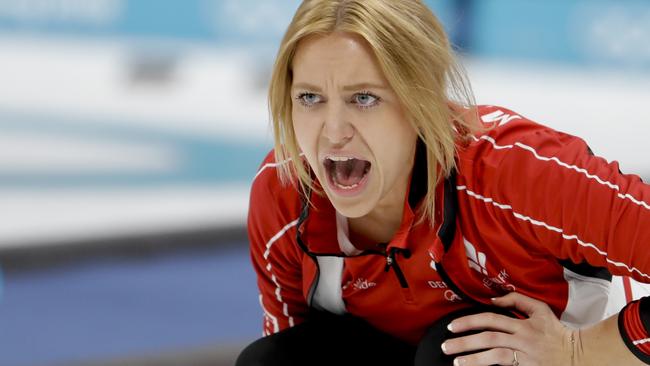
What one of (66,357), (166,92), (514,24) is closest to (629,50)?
(514,24)

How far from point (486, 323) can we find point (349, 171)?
280mm

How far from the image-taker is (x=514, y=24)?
3547 millimetres

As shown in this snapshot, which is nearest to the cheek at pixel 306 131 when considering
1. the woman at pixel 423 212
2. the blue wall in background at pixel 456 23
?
the woman at pixel 423 212

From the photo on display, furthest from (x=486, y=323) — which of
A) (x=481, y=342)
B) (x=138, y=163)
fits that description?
(x=138, y=163)

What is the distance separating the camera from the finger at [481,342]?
1329 mm

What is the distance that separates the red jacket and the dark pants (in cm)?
2

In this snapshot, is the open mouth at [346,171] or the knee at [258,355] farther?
the knee at [258,355]

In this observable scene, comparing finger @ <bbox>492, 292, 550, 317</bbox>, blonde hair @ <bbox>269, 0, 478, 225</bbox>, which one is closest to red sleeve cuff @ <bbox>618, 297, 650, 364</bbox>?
finger @ <bbox>492, 292, 550, 317</bbox>

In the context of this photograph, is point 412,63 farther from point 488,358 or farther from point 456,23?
point 456,23

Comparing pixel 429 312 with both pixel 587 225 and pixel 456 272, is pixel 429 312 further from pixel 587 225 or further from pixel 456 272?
pixel 587 225

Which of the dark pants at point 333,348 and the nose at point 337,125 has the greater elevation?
the nose at point 337,125

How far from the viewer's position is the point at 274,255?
4.93 ft

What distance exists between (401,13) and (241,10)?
1.88 m

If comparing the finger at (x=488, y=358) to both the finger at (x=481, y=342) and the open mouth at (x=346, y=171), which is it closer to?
the finger at (x=481, y=342)
